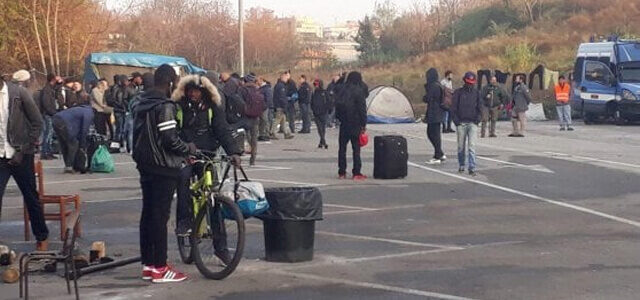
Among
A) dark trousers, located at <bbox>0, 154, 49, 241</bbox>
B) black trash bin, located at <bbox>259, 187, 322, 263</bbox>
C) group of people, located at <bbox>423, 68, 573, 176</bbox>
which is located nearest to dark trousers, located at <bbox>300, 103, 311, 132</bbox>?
group of people, located at <bbox>423, 68, 573, 176</bbox>

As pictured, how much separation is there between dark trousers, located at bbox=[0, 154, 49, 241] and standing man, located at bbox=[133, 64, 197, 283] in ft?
6.16

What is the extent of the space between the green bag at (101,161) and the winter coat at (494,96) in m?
10.8

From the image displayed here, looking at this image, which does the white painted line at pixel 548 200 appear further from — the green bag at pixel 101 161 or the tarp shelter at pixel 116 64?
the tarp shelter at pixel 116 64

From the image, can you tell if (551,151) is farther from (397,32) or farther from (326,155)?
(397,32)

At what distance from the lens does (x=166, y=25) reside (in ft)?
209

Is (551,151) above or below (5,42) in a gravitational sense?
below

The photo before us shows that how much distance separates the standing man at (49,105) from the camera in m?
20.4

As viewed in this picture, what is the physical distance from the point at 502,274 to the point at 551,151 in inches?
571

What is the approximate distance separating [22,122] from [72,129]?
831cm

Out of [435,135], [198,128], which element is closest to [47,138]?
[435,135]

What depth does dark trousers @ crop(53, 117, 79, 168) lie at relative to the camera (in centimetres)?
1878

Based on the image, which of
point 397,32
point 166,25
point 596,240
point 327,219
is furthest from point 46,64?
point 397,32

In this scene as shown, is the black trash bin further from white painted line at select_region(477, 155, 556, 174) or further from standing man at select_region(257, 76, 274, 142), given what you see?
standing man at select_region(257, 76, 274, 142)

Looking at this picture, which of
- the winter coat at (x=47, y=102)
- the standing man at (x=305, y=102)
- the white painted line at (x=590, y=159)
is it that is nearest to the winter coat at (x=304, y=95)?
the standing man at (x=305, y=102)
